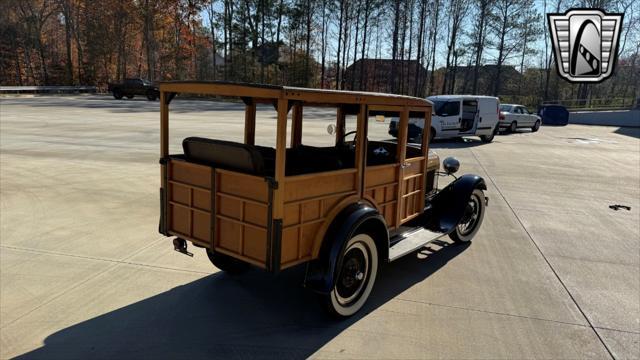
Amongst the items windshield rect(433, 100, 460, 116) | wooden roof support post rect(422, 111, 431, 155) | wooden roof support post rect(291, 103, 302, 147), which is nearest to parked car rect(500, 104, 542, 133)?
windshield rect(433, 100, 460, 116)

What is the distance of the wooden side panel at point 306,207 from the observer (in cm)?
315

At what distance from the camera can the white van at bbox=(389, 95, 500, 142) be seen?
16.3 meters

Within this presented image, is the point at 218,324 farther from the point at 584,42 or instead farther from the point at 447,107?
the point at 447,107

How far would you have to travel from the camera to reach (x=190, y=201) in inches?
145

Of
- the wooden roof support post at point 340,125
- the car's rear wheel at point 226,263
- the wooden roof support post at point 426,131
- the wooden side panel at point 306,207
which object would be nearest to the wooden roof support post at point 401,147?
the wooden roof support post at point 426,131

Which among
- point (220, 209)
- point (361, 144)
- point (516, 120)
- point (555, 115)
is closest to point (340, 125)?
point (361, 144)

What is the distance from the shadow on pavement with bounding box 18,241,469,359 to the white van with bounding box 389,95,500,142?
42.0 ft

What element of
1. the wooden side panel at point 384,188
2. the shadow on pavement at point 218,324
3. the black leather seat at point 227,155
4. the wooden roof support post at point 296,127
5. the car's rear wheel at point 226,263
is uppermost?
the wooden roof support post at point 296,127

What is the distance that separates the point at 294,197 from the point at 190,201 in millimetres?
1073

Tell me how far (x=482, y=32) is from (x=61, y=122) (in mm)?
40873

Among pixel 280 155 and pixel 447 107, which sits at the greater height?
pixel 447 107

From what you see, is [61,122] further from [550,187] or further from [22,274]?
[550,187]

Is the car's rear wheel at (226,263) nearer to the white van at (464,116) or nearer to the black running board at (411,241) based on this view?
the black running board at (411,241)

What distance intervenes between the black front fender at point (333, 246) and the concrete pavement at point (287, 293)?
433 mm
